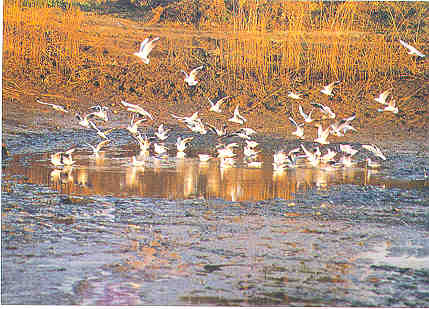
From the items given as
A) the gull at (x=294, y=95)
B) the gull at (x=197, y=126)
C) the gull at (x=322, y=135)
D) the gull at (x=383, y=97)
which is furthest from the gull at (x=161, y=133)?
the gull at (x=383, y=97)

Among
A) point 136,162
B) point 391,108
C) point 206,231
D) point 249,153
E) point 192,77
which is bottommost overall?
point 206,231

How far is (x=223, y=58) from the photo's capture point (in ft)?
19.9

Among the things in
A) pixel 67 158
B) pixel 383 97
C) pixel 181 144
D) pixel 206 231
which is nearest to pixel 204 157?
pixel 181 144

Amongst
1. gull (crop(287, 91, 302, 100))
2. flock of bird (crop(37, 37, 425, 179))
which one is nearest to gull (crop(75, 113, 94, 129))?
flock of bird (crop(37, 37, 425, 179))

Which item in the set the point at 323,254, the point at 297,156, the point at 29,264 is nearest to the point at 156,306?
the point at 29,264

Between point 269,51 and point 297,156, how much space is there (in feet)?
3.16

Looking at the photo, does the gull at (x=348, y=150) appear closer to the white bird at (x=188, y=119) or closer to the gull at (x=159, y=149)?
the white bird at (x=188, y=119)

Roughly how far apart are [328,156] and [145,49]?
185 cm

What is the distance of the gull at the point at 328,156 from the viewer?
18.7ft

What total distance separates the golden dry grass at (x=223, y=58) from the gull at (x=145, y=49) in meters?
0.05

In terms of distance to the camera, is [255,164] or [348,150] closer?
[255,164]

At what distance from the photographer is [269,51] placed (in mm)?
6031

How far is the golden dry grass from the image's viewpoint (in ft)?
19.3

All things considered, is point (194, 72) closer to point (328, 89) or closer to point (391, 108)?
point (328, 89)
